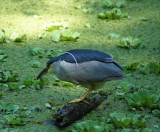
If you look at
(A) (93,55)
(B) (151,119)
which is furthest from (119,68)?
(B) (151,119)

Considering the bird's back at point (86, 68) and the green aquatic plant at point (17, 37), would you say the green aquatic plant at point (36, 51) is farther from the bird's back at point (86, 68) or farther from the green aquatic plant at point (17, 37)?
the bird's back at point (86, 68)

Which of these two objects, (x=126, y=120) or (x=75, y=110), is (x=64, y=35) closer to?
(x=75, y=110)

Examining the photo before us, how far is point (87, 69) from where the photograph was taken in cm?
269

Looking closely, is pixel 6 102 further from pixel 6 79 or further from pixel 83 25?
pixel 83 25

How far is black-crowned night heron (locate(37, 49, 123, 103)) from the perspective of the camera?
2676 millimetres

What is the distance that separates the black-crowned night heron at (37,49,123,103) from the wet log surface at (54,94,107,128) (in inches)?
3.2

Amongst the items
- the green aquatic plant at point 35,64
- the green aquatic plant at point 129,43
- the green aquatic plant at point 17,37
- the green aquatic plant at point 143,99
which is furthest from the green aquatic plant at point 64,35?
the green aquatic plant at point 143,99

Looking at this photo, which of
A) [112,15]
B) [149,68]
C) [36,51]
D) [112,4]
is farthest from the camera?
[112,4]

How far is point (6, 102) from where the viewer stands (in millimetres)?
2885

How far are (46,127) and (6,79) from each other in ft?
2.75

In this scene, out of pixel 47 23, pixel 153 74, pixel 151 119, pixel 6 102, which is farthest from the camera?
pixel 47 23

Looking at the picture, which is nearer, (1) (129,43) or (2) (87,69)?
(2) (87,69)

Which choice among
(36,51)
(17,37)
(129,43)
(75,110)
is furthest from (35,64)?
(129,43)

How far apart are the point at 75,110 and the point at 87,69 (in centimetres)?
31
